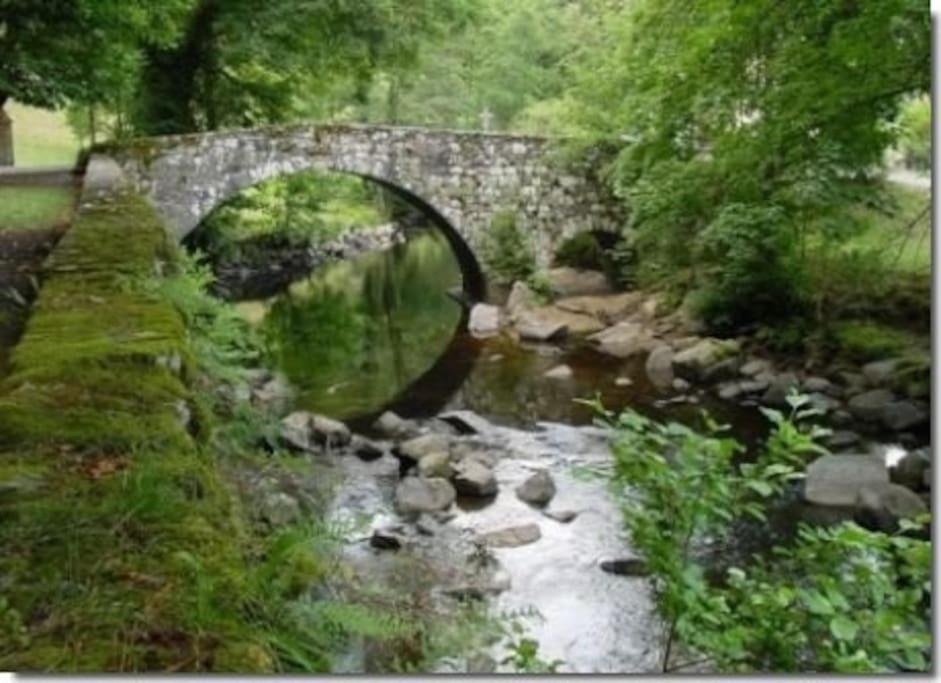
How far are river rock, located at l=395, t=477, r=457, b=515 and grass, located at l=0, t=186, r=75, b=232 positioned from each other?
8.54 feet

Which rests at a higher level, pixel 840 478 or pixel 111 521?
pixel 111 521

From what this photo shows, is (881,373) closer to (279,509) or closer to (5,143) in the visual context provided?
(279,509)

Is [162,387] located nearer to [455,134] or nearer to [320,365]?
[320,365]

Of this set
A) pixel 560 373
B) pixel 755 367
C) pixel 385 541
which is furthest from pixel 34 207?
pixel 755 367

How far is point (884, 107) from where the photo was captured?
6352 millimetres

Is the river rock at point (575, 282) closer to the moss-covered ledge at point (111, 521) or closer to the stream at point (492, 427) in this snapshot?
the stream at point (492, 427)

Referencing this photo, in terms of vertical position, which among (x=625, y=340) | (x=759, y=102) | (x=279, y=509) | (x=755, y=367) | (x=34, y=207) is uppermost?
(x=759, y=102)

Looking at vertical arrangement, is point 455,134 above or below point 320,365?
above

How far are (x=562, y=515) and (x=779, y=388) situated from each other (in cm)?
324

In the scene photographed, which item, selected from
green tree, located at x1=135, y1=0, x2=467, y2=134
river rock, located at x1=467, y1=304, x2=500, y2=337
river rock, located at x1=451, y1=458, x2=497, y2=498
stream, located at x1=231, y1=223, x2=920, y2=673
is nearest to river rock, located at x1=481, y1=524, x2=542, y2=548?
stream, located at x1=231, y1=223, x2=920, y2=673

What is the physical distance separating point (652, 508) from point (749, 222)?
686cm

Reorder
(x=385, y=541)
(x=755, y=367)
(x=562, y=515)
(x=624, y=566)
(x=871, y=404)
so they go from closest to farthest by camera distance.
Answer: (x=624, y=566), (x=385, y=541), (x=562, y=515), (x=871, y=404), (x=755, y=367)

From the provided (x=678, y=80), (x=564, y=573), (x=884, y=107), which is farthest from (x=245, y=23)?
(x=564, y=573)

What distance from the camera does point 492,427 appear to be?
26.8 feet
